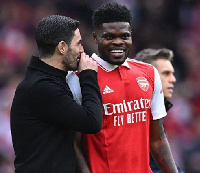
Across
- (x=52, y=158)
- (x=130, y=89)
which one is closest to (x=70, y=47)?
(x=130, y=89)

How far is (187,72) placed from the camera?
38.3 ft

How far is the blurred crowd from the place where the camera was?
9793mm

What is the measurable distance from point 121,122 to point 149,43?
7.91 m

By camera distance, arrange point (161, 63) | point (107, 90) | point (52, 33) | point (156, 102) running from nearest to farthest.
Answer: point (52, 33) < point (107, 90) < point (156, 102) < point (161, 63)

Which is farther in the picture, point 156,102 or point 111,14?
point 156,102

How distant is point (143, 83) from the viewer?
4184 millimetres

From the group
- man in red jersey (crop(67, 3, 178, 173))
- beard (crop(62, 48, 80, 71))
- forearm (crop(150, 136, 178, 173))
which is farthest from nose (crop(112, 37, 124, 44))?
forearm (crop(150, 136, 178, 173))

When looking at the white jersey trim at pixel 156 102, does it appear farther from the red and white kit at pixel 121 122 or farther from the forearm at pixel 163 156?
the forearm at pixel 163 156

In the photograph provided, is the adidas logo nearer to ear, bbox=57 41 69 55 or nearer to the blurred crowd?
ear, bbox=57 41 69 55

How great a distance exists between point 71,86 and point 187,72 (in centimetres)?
786

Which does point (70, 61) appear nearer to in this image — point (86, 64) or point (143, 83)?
point (86, 64)

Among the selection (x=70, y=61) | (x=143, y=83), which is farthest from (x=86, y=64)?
(x=143, y=83)

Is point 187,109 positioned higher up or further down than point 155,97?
further down

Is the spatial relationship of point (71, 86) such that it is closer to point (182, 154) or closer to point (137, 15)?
point (182, 154)
